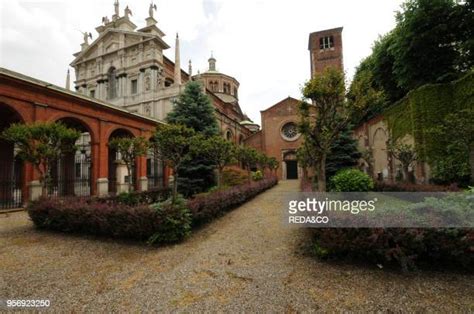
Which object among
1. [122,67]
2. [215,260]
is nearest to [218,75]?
[122,67]

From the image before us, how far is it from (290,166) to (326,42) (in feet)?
→ 63.7

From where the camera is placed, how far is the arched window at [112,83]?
29891 millimetres

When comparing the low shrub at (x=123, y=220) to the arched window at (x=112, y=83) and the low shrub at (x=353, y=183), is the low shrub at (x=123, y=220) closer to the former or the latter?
the low shrub at (x=353, y=183)

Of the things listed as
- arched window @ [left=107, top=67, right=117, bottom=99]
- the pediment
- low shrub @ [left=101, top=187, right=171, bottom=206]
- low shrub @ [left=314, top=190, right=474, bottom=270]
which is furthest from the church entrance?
low shrub @ [left=314, top=190, right=474, bottom=270]

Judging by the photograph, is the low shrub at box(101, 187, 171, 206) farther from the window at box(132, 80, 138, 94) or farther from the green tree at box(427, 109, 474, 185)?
the window at box(132, 80, 138, 94)

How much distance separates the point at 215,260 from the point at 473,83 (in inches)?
605

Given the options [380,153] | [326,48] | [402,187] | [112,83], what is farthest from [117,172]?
[326,48]

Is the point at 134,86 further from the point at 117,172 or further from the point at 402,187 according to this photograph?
the point at 402,187

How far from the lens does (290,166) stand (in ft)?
113

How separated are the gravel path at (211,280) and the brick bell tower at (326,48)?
114 ft

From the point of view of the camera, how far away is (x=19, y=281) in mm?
3992

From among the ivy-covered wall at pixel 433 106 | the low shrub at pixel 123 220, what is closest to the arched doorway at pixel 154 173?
the low shrub at pixel 123 220

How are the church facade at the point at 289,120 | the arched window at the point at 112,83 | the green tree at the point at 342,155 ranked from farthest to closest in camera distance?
the church facade at the point at 289,120
the arched window at the point at 112,83
the green tree at the point at 342,155

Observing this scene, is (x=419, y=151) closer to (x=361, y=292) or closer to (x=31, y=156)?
(x=361, y=292)
